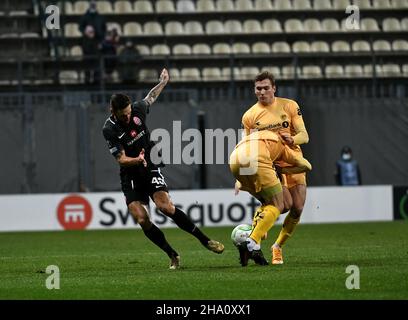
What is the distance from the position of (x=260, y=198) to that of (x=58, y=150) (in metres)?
13.4

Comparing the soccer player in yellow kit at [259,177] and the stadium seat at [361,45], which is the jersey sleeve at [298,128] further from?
the stadium seat at [361,45]

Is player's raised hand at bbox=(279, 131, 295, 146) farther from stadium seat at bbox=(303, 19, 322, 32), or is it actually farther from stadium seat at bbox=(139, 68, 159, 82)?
stadium seat at bbox=(303, 19, 322, 32)

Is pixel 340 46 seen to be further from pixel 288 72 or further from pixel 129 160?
pixel 129 160

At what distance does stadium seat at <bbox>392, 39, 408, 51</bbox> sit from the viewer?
3036 centimetres

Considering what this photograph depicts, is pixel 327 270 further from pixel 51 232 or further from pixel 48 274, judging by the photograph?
pixel 51 232

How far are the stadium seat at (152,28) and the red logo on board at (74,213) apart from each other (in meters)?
7.84

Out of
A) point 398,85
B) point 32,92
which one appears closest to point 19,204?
point 32,92

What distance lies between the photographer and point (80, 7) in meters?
→ 30.4

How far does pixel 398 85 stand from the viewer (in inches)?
1013

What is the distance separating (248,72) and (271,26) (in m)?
2.62

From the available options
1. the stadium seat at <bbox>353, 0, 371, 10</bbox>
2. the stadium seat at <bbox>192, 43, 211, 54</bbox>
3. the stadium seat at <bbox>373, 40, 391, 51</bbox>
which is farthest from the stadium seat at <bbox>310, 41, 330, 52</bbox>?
the stadium seat at <bbox>192, 43, 211, 54</bbox>

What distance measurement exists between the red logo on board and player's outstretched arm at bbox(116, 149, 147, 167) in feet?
38.4

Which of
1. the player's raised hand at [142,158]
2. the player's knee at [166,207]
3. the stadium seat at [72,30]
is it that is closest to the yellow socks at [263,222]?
the player's knee at [166,207]
